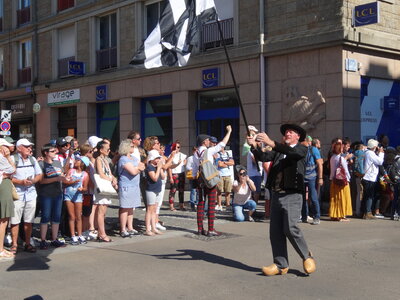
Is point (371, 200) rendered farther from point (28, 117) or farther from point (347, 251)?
point (28, 117)

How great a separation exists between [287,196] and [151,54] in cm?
350

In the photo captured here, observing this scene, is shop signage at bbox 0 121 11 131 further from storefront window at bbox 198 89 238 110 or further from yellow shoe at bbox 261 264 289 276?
yellow shoe at bbox 261 264 289 276

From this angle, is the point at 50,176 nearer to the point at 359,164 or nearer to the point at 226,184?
the point at 226,184

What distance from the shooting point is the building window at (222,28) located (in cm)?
1700

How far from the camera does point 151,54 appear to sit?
8445mm

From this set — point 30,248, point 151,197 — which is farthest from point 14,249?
point 151,197

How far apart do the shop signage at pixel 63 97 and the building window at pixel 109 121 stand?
115 centimetres

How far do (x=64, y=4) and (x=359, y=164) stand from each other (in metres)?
16.5

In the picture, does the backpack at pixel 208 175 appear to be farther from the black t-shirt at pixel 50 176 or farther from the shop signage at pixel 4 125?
the shop signage at pixel 4 125

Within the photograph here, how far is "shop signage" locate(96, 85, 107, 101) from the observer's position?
21156 mm

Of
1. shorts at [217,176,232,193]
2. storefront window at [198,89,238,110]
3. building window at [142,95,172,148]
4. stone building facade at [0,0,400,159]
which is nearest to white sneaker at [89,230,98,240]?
shorts at [217,176,232,193]

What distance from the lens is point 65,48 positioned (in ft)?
77.3

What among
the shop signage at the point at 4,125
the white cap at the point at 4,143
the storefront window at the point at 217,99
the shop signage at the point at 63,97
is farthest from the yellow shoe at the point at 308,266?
the shop signage at the point at 4,125

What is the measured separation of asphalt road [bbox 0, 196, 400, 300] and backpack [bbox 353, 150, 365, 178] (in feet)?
7.57
